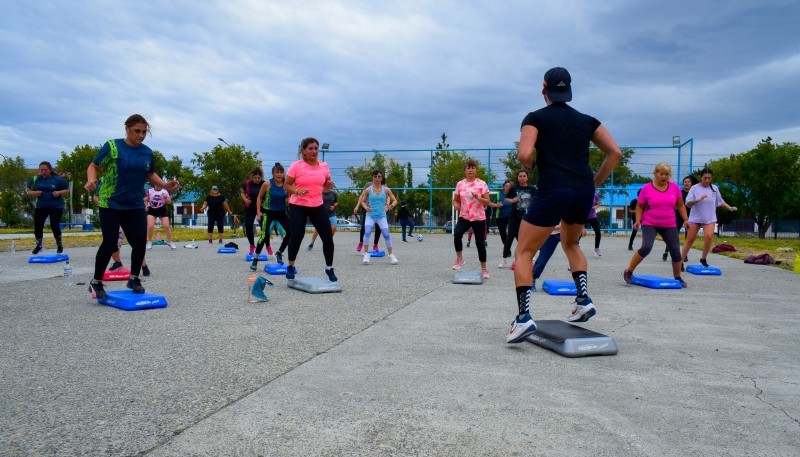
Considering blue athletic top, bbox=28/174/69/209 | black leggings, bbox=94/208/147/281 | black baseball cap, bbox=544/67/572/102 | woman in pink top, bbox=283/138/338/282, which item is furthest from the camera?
blue athletic top, bbox=28/174/69/209

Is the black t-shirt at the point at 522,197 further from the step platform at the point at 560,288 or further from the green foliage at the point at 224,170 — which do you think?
the green foliage at the point at 224,170

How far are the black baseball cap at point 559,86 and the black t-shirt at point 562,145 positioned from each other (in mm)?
119

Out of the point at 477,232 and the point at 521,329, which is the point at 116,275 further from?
the point at 521,329

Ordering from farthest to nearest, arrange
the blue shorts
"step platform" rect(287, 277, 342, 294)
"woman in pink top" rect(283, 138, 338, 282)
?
"woman in pink top" rect(283, 138, 338, 282), "step platform" rect(287, 277, 342, 294), the blue shorts

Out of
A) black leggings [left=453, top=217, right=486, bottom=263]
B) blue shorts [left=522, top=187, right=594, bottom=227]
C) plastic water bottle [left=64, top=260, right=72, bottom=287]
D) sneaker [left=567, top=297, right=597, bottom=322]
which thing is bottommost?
plastic water bottle [left=64, top=260, right=72, bottom=287]

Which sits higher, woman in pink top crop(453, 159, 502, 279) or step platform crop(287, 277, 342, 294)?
woman in pink top crop(453, 159, 502, 279)

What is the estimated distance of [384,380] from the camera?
354cm

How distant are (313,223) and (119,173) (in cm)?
259

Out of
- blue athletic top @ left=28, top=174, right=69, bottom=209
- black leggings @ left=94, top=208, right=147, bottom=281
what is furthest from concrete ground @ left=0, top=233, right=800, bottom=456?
blue athletic top @ left=28, top=174, right=69, bottom=209

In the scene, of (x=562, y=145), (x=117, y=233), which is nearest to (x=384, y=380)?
(x=562, y=145)

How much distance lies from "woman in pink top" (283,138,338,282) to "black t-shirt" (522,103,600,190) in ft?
13.1

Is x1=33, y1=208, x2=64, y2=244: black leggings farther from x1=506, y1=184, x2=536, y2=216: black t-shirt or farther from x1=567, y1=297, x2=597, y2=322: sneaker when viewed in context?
x1=567, y1=297, x2=597, y2=322: sneaker

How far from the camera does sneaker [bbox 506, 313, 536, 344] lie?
4344 millimetres

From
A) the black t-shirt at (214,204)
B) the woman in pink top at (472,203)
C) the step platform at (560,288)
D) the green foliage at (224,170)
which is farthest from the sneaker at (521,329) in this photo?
the green foliage at (224,170)
